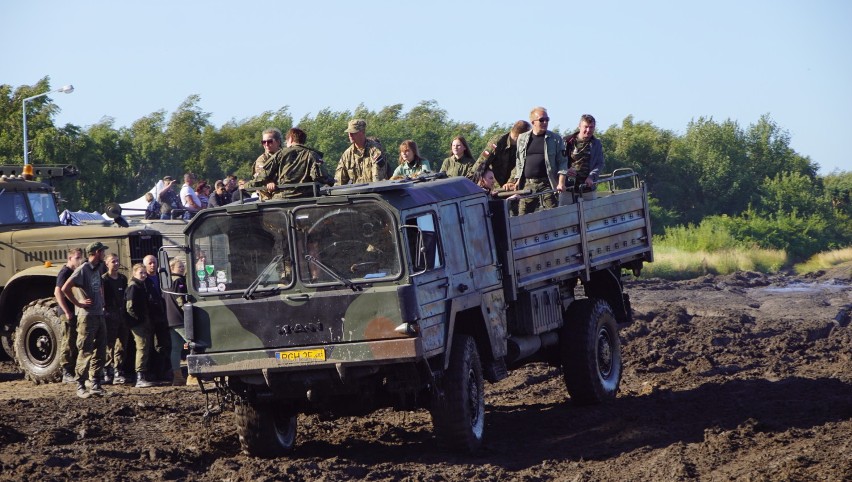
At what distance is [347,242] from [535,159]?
12.7 feet

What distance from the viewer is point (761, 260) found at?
40.1 m

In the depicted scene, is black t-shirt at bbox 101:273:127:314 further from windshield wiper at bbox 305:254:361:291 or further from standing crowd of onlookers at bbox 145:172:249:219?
windshield wiper at bbox 305:254:361:291

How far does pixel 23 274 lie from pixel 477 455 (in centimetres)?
771

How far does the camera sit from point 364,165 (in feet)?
41.2

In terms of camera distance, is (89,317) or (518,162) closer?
(518,162)

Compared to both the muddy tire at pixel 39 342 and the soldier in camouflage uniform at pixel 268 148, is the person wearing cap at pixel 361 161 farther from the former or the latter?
the muddy tire at pixel 39 342

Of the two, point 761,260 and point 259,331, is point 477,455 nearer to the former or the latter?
point 259,331

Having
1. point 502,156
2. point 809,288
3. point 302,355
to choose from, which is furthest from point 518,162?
point 809,288

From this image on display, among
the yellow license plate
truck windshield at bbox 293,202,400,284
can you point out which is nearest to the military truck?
the yellow license plate

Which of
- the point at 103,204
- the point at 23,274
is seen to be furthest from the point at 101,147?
the point at 23,274

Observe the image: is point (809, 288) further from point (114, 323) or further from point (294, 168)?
point (294, 168)

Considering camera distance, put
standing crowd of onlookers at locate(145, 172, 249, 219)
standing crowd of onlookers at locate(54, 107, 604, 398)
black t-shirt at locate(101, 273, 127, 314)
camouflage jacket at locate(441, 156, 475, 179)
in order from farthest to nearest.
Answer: standing crowd of onlookers at locate(145, 172, 249, 219) → black t-shirt at locate(101, 273, 127, 314) → camouflage jacket at locate(441, 156, 475, 179) → standing crowd of onlookers at locate(54, 107, 604, 398)

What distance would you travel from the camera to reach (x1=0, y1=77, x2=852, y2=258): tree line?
36.7 m

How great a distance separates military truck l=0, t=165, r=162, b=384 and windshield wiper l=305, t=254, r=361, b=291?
647cm
